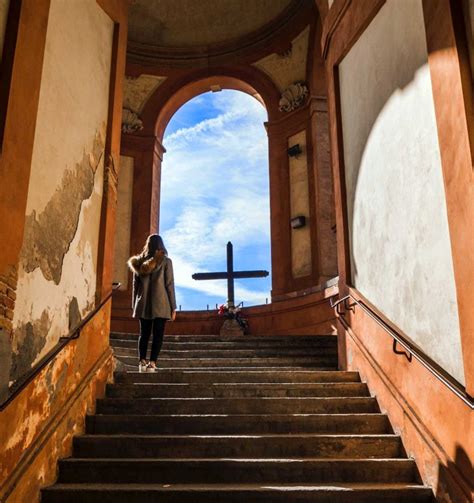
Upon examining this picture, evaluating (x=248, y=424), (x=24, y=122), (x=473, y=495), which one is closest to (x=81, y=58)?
(x=24, y=122)

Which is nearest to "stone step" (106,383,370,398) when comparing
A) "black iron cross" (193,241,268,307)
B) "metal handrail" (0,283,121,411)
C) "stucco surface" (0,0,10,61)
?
"metal handrail" (0,283,121,411)

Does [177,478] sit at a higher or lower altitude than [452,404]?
lower

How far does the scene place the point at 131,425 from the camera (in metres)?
4.62

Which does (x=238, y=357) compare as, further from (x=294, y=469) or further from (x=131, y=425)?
(x=294, y=469)

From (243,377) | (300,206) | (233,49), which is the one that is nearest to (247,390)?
(243,377)

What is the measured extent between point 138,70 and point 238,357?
27.0ft

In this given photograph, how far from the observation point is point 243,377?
18.0 feet

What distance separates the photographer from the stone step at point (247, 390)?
514 centimetres

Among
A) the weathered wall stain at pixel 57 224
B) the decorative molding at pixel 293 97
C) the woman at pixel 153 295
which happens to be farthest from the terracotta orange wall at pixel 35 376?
the decorative molding at pixel 293 97

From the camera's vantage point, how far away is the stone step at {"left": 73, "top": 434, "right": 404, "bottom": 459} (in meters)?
4.23

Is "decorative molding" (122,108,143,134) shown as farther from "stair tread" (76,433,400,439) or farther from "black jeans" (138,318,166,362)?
"stair tread" (76,433,400,439)

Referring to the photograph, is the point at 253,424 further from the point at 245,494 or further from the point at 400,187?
the point at 400,187

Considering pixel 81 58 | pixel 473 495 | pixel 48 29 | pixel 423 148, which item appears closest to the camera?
pixel 473 495

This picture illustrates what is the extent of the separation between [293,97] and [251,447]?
28.6ft
